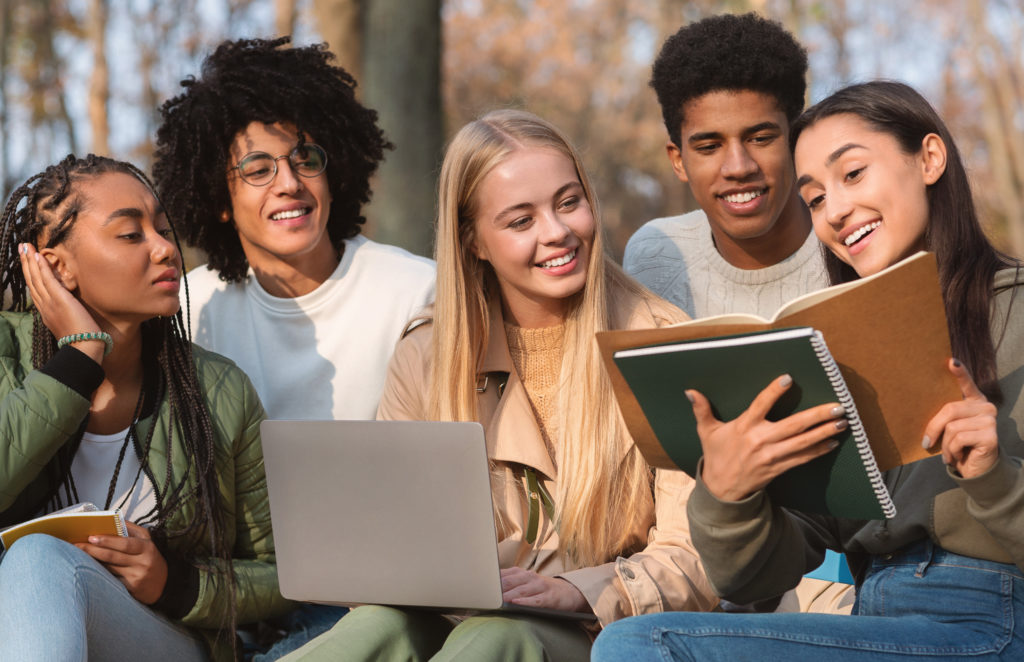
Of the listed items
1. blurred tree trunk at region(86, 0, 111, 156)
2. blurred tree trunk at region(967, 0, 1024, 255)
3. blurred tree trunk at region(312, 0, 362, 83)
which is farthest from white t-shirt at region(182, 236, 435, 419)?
blurred tree trunk at region(967, 0, 1024, 255)

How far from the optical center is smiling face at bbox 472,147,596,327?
2.97 meters

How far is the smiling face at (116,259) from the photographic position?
10.4 ft

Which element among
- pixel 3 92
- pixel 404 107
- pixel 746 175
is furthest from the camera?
pixel 3 92

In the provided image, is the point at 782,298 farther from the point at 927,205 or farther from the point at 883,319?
the point at 883,319

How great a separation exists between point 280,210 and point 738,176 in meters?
1.52

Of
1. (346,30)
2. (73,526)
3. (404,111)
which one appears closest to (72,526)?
(73,526)

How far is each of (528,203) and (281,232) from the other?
110cm

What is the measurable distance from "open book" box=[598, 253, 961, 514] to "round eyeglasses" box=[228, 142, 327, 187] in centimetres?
206

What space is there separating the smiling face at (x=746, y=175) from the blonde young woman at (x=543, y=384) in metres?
0.73

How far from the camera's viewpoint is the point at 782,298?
360cm

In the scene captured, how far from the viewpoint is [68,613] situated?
2.54 meters

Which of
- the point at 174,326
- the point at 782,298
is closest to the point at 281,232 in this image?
the point at 174,326

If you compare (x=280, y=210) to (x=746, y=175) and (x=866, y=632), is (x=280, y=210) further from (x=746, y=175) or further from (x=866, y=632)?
(x=866, y=632)

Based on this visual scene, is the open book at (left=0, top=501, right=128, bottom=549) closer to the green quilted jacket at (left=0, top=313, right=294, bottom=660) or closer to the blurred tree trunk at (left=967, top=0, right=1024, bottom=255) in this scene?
the green quilted jacket at (left=0, top=313, right=294, bottom=660)
